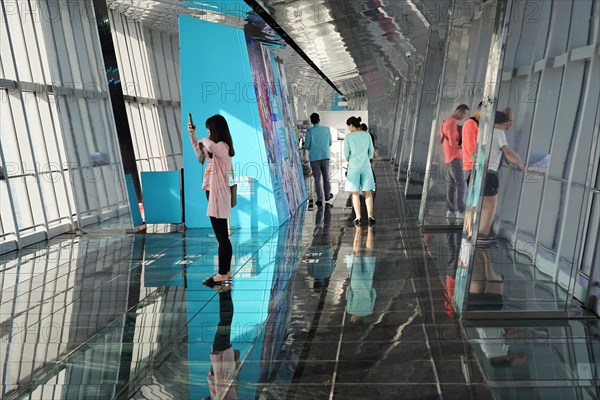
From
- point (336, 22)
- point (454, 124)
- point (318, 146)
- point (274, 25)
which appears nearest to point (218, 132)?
point (274, 25)

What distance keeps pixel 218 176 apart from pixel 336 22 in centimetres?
543

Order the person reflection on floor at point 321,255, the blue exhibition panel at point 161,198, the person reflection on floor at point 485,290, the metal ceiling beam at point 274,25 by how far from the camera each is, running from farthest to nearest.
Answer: the blue exhibition panel at point 161,198 < the metal ceiling beam at point 274,25 < the person reflection on floor at point 321,255 < the person reflection on floor at point 485,290

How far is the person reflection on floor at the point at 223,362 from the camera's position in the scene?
15.5 feet

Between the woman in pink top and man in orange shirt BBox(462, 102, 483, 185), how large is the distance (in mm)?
4293

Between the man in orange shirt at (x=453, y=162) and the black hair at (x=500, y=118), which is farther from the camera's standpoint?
the man in orange shirt at (x=453, y=162)

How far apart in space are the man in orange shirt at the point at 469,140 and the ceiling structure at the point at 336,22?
1692mm

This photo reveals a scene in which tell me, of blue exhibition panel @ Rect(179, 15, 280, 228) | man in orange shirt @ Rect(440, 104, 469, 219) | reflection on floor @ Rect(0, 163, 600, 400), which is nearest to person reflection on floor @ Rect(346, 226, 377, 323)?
reflection on floor @ Rect(0, 163, 600, 400)

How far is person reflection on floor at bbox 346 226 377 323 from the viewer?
22.4ft

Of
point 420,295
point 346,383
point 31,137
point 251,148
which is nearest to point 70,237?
point 31,137

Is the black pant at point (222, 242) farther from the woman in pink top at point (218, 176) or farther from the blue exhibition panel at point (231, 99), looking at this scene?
the blue exhibition panel at point (231, 99)

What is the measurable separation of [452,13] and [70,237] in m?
6.95

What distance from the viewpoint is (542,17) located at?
6.34m

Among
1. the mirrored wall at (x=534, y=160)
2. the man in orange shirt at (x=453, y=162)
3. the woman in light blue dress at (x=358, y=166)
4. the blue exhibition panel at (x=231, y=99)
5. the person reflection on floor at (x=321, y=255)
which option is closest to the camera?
the mirrored wall at (x=534, y=160)

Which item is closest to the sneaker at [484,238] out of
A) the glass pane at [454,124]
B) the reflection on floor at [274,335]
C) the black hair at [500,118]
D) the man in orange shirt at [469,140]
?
the reflection on floor at [274,335]
